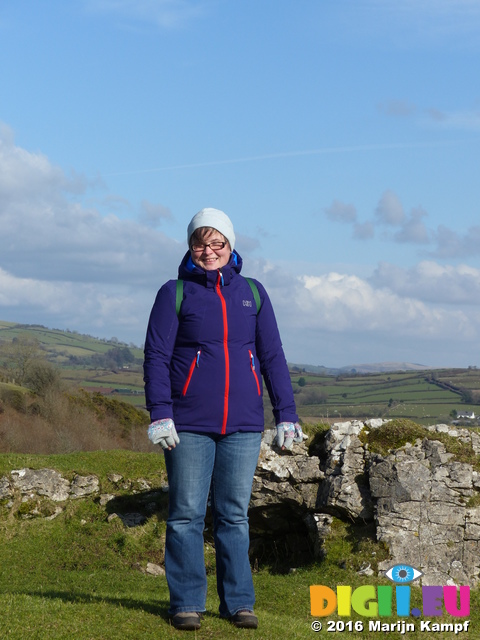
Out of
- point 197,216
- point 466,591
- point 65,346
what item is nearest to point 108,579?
point 466,591

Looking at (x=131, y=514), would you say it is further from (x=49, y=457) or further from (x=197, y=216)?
(x=197, y=216)

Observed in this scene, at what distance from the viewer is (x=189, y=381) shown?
6.50 meters

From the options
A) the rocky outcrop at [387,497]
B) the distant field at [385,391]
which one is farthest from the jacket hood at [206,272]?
the distant field at [385,391]

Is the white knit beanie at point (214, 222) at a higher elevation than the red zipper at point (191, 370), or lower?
higher

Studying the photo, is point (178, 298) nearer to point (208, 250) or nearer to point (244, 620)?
point (208, 250)

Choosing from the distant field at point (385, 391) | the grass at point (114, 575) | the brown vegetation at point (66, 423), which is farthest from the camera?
the distant field at point (385, 391)

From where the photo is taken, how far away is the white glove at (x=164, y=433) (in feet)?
20.5

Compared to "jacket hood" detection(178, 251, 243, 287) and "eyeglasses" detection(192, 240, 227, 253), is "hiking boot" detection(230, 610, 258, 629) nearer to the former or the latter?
"jacket hood" detection(178, 251, 243, 287)

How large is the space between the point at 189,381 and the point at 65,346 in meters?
170

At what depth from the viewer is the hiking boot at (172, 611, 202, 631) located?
6.57m

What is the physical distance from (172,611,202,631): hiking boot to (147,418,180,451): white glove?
5.27ft

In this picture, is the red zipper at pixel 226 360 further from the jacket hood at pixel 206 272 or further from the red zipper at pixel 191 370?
the red zipper at pixel 191 370

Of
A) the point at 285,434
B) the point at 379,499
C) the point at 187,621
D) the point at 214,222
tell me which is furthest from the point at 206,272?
the point at 379,499

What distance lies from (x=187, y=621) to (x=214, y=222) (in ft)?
12.0
